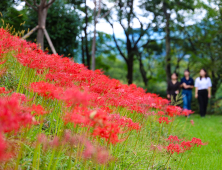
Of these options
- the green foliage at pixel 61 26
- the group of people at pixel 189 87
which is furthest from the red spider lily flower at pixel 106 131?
the green foliage at pixel 61 26

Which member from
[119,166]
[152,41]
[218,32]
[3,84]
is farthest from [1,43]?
[152,41]

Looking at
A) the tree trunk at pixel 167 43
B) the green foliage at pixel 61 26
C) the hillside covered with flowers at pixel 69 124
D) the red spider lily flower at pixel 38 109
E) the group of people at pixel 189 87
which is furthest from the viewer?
the tree trunk at pixel 167 43

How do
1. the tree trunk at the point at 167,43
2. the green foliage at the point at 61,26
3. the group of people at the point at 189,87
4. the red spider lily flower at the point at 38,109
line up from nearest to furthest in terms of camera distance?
1. the red spider lily flower at the point at 38,109
2. the group of people at the point at 189,87
3. the green foliage at the point at 61,26
4. the tree trunk at the point at 167,43

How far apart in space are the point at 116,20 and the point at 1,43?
13960mm

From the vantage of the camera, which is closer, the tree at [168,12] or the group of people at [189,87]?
the group of people at [189,87]

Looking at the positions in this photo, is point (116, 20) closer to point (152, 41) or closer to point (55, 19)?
point (152, 41)

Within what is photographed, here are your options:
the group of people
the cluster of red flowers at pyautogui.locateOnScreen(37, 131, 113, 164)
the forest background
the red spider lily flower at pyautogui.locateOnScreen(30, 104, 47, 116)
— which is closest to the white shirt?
the group of people

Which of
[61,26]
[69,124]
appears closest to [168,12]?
[61,26]

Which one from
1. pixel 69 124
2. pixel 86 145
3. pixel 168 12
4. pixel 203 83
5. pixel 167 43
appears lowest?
pixel 69 124

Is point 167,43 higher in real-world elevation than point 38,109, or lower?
higher

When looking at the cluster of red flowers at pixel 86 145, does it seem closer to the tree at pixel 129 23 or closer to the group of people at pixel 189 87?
the group of people at pixel 189 87

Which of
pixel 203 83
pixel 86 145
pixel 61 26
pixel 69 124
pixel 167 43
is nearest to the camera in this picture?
pixel 86 145

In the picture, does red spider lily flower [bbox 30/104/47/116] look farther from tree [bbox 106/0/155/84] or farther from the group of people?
tree [bbox 106/0/155/84]

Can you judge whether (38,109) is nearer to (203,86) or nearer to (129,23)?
(203,86)
